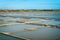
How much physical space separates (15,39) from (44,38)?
19.8 inches

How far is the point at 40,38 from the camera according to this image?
96.0 inches

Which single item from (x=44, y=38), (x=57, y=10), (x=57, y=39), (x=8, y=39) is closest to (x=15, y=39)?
(x=8, y=39)

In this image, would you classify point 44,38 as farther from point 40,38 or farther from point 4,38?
point 4,38

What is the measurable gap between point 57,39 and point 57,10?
712 centimetres

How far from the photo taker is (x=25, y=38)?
2.45 metres

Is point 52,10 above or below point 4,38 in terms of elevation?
above

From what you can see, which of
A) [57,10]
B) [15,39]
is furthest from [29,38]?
[57,10]

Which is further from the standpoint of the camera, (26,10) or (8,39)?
(26,10)

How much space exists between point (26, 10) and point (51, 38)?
735 centimetres

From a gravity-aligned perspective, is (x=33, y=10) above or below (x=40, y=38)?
above

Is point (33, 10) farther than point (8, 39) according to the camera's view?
Yes

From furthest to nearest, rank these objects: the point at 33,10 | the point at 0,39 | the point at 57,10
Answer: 1. the point at 33,10
2. the point at 57,10
3. the point at 0,39

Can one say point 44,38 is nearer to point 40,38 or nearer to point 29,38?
point 40,38

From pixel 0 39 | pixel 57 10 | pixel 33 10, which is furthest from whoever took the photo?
pixel 33 10
